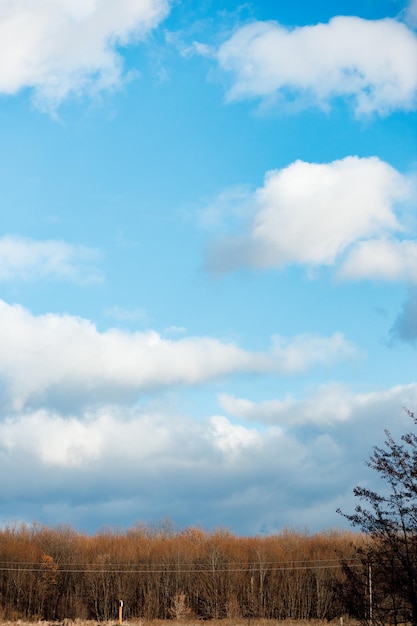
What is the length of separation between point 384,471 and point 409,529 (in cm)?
65

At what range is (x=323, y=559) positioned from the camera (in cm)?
A: 4778

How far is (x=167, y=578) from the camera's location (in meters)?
48.9

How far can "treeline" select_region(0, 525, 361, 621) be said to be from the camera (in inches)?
1848

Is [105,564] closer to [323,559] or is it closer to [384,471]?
[323,559]

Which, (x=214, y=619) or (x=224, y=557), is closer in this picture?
(x=214, y=619)

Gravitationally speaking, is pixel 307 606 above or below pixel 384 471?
below

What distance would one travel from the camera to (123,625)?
4050cm

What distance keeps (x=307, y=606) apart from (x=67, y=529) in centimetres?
1695

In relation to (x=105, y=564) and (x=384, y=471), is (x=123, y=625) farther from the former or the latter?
(x=384, y=471)

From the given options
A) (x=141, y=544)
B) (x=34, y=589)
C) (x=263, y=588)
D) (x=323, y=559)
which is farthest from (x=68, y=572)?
(x=323, y=559)

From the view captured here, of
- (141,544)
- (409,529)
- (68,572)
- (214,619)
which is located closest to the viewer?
(409,529)

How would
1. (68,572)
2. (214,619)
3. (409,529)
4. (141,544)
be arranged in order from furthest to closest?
1. (141,544)
2. (68,572)
3. (214,619)
4. (409,529)

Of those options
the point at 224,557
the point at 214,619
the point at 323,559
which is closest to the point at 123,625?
the point at 214,619

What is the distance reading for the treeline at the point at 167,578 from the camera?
46938 mm
